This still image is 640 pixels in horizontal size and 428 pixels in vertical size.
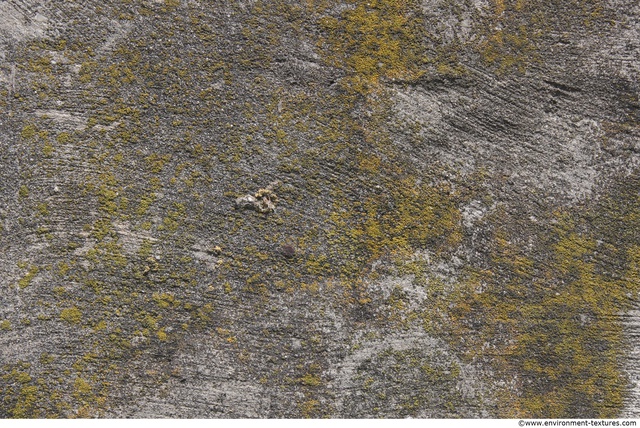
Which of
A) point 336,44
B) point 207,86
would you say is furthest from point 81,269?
point 336,44

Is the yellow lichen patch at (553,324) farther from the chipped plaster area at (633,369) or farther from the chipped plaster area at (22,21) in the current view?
the chipped plaster area at (22,21)

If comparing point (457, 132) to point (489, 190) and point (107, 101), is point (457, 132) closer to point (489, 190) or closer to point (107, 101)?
point (489, 190)

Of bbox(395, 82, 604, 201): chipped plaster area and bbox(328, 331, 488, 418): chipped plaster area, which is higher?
bbox(395, 82, 604, 201): chipped plaster area

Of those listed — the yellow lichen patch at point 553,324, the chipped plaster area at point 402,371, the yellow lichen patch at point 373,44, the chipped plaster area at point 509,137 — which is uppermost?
the yellow lichen patch at point 373,44

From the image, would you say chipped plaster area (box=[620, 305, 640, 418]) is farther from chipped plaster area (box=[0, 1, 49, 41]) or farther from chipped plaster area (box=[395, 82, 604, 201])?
chipped plaster area (box=[0, 1, 49, 41])

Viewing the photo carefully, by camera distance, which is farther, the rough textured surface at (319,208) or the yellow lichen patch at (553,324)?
the yellow lichen patch at (553,324)

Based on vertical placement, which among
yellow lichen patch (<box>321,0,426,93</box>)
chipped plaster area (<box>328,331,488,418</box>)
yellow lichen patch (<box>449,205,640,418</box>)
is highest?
yellow lichen patch (<box>321,0,426,93</box>)

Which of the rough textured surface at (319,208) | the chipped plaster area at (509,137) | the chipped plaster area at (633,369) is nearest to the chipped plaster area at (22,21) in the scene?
the rough textured surface at (319,208)

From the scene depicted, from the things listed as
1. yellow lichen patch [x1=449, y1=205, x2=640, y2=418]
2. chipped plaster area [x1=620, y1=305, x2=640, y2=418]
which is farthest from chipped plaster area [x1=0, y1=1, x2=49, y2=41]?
chipped plaster area [x1=620, y1=305, x2=640, y2=418]
